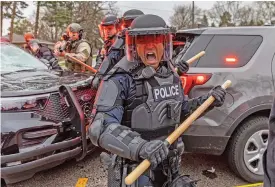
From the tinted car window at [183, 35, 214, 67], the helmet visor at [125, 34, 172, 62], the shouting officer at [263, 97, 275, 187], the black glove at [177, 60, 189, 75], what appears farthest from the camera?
the tinted car window at [183, 35, 214, 67]

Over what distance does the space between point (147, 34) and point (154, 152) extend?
75 centimetres

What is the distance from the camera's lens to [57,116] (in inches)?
137

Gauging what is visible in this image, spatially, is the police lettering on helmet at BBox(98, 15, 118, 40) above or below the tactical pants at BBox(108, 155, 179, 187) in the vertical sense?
above

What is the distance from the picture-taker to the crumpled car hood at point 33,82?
3.34 m

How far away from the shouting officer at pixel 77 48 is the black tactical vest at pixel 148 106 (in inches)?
143

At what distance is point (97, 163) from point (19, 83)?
1450 mm

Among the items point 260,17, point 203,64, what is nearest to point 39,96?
point 203,64

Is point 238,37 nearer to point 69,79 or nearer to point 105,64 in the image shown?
point 105,64

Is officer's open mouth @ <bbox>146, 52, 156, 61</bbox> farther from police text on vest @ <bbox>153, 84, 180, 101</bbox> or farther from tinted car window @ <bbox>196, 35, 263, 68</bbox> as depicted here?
tinted car window @ <bbox>196, 35, 263, 68</bbox>

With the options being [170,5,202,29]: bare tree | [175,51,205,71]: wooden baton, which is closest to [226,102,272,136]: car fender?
[175,51,205,71]: wooden baton

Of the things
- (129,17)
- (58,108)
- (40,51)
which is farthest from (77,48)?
(58,108)

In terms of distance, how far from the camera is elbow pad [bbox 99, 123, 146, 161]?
1.80 m

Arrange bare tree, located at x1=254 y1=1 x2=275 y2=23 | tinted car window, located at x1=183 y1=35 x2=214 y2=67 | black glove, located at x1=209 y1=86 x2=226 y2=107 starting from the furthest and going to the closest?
bare tree, located at x1=254 y1=1 x2=275 y2=23 < tinted car window, located at x1=183 y1=35 x2=214 y2=67 < black glove, located at x1=209 y1=86 x2=226 y2=107

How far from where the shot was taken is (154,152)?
5.63 feet
